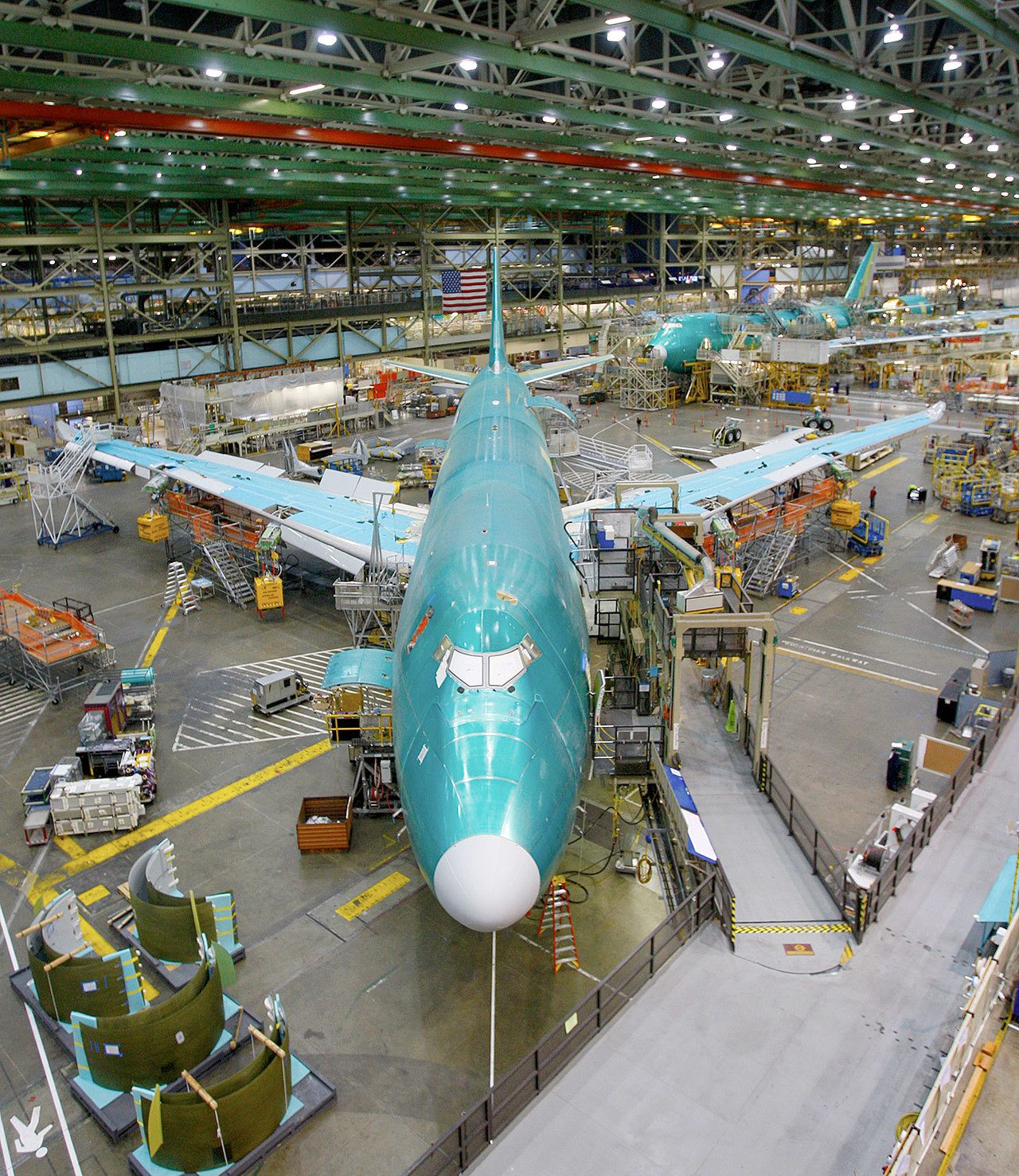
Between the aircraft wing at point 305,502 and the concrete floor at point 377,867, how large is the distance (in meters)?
3.27

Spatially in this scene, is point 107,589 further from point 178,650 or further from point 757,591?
point 757,591

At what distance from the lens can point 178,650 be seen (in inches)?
1266

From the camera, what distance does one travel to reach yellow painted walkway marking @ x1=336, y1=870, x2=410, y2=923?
18.8 meters

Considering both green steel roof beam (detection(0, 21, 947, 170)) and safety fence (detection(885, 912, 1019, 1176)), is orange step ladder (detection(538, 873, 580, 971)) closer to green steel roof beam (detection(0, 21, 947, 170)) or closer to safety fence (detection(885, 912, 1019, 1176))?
safety fence (detection(885, 912, 1019, 1176))

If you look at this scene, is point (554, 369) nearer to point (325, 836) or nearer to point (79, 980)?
point (325, 836)

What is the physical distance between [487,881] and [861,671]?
66.9ft

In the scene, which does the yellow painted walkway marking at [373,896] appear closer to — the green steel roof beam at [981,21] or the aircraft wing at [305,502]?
the aircraft wing at [305,502]

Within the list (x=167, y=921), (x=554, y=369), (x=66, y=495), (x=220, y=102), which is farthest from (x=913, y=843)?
(x=66, y=495)

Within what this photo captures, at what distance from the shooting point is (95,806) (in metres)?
21.7

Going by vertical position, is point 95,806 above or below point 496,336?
below

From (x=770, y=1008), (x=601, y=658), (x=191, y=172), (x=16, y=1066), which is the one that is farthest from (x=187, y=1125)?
(x=191, y=172)

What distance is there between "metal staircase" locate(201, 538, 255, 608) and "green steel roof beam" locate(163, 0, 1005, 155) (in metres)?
20.0

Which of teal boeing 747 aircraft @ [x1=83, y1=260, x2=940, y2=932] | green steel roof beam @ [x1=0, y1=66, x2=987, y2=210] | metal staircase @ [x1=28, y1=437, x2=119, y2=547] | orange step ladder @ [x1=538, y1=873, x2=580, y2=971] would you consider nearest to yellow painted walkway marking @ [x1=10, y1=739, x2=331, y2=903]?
teal boeing 747 aircraft @ [x1=83, y1=260, x2=940, y2=932]

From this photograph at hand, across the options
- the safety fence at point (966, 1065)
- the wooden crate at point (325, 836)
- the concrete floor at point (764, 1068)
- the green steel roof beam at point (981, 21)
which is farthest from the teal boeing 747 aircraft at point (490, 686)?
the green steel roof beam at point (981, 21)
